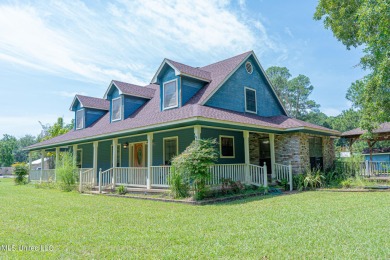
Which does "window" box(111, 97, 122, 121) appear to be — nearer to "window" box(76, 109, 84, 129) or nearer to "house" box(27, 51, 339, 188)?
"house" box(27, 51, 339, 188)

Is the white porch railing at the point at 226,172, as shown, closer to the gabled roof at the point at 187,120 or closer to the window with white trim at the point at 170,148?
the gabled roof at the point at 187,120

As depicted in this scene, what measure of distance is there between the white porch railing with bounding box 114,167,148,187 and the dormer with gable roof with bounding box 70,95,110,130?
7413mm

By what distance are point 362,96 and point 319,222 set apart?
10371 millimetres

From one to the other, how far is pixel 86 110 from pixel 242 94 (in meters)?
11.5

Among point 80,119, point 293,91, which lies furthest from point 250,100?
point 293,91

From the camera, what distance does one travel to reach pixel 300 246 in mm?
4473

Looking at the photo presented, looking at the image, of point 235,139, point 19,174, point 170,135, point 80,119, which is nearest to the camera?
point 170,135

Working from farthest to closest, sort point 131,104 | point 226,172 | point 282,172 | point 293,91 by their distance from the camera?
point 293,91 → point 131,104 → point 282,172 → point 226,172

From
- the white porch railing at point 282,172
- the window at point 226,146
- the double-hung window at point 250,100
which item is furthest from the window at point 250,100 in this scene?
the white porch railing at point 282,172

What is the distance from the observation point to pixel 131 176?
13.5 metres

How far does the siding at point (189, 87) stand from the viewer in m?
13.5

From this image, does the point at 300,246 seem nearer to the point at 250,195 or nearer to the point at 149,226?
the point at 149,226

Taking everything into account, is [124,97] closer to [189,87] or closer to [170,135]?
[170,135]

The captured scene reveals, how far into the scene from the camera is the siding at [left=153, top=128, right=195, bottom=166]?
13453mm
